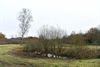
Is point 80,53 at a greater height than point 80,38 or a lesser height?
lesser

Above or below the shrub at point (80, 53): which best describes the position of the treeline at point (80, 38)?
above

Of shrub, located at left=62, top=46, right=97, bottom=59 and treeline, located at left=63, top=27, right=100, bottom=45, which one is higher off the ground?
treeline, located at left=63, top=27, right=100, bottom=45

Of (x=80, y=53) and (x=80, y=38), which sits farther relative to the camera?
(x=80, y=38)

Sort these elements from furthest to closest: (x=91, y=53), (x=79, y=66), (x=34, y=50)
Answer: (x=34, y=50) < (x=91, y=53) < (x=79, y=66)

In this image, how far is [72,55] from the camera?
1585 inches

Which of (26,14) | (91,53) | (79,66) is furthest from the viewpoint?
(26,14)

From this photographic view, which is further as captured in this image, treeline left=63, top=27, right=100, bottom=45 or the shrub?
treeline left=63, top=27, right=100, bottom=45

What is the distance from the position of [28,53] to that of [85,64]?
40.9 ft

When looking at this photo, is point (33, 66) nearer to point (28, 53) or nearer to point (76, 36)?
point (28, 53)

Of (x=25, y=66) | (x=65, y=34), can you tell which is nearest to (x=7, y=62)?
(x=25, y=66)

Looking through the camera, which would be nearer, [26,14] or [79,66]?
[79,66]

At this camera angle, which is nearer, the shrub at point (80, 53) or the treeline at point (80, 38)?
the shrub at point (80, 53)

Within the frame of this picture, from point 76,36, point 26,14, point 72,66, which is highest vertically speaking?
point 26,14

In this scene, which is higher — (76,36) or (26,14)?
(26,14)
